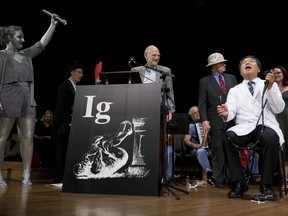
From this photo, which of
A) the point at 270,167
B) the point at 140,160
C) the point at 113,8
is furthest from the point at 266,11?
the point at 140,160

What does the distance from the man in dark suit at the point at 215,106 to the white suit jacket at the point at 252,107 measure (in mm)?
960

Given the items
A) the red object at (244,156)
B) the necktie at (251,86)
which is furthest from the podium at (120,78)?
the red object at (244,156)

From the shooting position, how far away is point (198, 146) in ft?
17.9

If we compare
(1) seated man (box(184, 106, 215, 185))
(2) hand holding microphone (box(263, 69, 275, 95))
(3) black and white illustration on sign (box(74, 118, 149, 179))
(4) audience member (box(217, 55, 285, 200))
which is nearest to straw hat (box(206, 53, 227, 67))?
(4) audience member (box(217, 55, 285, 200))

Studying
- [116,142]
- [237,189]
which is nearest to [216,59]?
[237,189]

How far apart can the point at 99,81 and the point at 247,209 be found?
1.67 meters

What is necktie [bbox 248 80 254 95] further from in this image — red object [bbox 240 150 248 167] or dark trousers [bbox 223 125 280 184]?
red object [bbox 240 150 248 167]

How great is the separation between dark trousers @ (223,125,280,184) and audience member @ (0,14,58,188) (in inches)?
73.5

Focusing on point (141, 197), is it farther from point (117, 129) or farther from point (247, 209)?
point (247, 209)

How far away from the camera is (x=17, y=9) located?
6.55 meters

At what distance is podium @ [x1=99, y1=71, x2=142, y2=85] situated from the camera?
2.98 meters

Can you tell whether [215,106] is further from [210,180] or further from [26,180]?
[26,180]

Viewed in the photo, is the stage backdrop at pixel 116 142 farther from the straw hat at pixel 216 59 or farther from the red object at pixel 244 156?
the red object at pixel 244 156

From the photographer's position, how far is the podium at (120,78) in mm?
2980
